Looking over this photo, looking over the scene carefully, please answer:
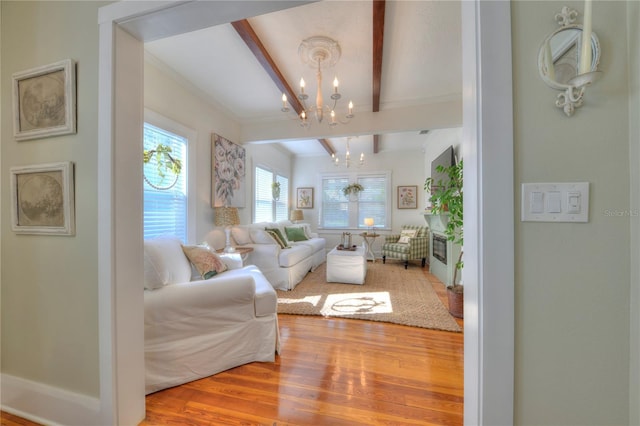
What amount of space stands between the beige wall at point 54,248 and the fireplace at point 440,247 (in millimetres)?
4214

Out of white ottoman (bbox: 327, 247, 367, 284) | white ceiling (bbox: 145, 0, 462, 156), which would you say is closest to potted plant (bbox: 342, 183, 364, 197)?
white ottoman (bbox: 327, 247, 367, 284)

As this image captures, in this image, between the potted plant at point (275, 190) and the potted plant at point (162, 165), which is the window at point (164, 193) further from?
the potted plant at point (275, 190)

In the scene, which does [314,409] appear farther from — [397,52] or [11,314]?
[397,52]

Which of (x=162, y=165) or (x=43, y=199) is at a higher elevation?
(x=162, y=165)

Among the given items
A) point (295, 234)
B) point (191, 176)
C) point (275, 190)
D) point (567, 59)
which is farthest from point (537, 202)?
point (275, 190)

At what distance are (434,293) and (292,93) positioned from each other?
11.3 ft

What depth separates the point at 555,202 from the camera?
736 mm

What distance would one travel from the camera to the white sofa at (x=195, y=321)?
4.98 feet

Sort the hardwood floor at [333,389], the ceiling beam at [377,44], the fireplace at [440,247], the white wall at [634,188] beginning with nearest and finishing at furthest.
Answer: the white wall at [634,188] → the hardwood floor at [333,389] → the ceiling beam at [377,44] → the fireplace at [440,247]

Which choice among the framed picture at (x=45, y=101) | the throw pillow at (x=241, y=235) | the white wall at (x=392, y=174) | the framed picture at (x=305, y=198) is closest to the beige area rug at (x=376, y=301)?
the throw pillow at (x=241, y=235)

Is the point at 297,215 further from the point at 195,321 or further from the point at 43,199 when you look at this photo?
the point at 43,199

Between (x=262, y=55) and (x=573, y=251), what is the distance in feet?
8.95

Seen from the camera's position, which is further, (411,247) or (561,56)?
(411,247)

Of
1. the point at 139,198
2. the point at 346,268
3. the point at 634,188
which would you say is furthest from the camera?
the point at 346,268
